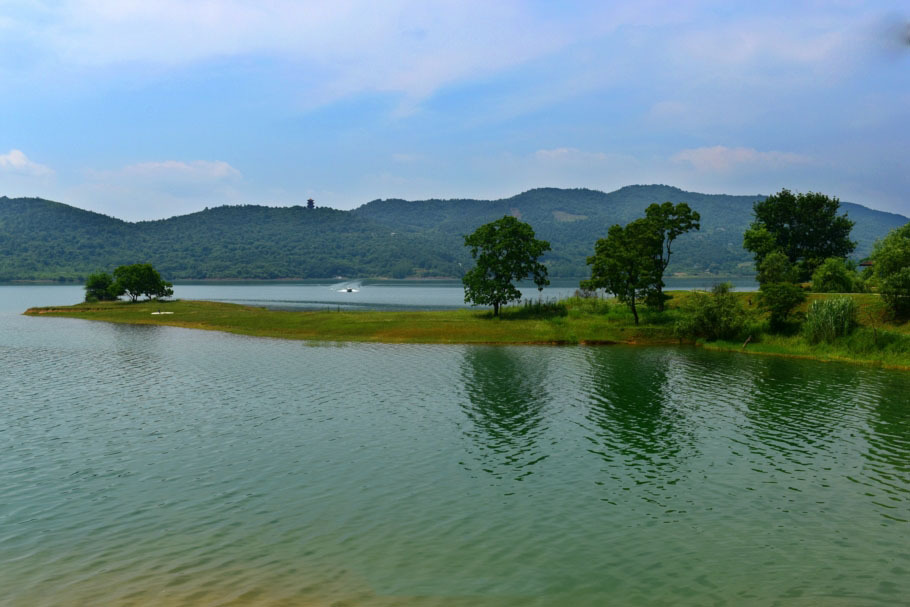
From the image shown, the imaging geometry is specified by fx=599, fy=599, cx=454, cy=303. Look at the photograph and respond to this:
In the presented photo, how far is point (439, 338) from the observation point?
91938 millimetres

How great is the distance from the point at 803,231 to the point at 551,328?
7347 centimetres

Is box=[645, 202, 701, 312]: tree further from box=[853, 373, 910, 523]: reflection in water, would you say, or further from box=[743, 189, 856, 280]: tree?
box=[853, 373, 910, 523]: reflection in water

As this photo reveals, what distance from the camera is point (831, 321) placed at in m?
75.6

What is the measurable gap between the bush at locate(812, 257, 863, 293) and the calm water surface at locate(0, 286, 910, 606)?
2173 inches

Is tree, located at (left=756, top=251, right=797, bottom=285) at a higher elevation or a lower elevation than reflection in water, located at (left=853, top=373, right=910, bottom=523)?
higher

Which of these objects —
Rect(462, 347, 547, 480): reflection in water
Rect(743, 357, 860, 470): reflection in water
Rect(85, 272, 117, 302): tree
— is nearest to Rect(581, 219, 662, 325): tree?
Rect(462, 347, 547, 480): reflection in water

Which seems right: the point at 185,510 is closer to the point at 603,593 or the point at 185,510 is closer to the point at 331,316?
the point at 603,593

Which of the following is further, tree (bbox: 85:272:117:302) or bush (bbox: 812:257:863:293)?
tree (bbox: 85:272:117:302)

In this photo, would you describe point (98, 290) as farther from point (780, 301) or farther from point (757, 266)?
point (757, 266)

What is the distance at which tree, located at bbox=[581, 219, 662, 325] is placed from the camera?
9694cm

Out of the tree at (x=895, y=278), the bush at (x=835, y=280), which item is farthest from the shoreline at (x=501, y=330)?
the bush at (x=835, y=280)

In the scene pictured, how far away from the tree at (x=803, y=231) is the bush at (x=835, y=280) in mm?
21341

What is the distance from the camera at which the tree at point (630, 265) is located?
96.9 m

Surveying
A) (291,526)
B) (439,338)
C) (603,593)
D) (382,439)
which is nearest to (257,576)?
(291,526)
